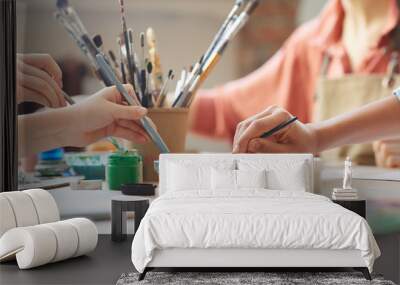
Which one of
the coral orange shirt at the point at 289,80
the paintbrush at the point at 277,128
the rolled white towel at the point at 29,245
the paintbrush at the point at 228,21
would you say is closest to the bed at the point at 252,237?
the rolled white towel at the point at 29,245

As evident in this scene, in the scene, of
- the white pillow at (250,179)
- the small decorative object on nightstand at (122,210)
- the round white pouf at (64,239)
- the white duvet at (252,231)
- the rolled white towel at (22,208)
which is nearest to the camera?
the white duvet at (252,231)

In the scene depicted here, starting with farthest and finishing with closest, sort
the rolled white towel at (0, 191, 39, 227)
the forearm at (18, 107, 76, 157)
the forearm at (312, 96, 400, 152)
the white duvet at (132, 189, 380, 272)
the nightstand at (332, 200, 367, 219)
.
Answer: the forearm at (18, 107, 76, 157)
the forearm at (312, 96, 400, 152)
the nightstand at (332, 200, 367, 219)
the rolled white towel at (0, 191, 39, 227)
the white duvet at (132, 189, 380, 272)

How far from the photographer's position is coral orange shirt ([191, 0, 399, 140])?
5590 mm

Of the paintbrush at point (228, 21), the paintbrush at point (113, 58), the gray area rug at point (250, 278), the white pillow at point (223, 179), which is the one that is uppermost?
the paintbrush at point (228, 21)

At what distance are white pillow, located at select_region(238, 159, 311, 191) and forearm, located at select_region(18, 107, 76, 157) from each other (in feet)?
4.86

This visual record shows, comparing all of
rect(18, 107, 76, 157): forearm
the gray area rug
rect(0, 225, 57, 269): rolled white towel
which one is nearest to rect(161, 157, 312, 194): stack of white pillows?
the gray area rug

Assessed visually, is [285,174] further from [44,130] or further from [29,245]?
[44,130]

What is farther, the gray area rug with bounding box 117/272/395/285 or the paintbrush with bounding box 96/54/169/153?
the paintbrush with bounding box 96/54/169/153

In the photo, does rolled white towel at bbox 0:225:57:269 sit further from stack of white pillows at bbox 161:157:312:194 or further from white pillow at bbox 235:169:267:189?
white pillow at bbox 235:169:267:189

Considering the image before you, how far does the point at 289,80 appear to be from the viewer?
5.64 metres

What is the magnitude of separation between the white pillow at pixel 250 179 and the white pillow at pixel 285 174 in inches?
3.3

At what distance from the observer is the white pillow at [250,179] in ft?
16.7

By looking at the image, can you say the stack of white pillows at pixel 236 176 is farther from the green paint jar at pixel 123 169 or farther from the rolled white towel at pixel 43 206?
the rolled white towel at pixel 43 206

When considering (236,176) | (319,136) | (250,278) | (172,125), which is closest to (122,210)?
(172,125)
